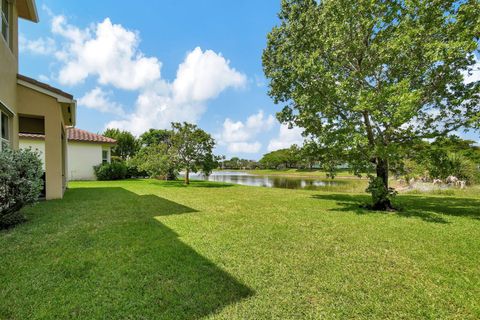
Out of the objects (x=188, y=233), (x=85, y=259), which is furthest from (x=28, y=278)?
(x=188, y=233)

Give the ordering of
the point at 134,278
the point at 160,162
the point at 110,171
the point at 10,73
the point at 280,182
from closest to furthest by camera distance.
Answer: the point at 134,278 → the point at 10,73 → the point at 160,162 → the point at 110,171 → the point at 280,182

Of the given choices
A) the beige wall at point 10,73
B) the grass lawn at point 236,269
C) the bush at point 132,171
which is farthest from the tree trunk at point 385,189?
the bush at point 132,171

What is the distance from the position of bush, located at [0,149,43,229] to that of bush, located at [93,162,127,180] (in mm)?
16558

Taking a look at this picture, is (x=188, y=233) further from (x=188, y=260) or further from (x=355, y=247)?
(x=355, y=247)

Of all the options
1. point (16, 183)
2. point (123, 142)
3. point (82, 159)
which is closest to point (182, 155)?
point (82, 159)

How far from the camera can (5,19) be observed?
293 inches

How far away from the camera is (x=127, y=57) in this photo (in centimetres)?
1510

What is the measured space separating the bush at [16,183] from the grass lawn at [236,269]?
22.4 inches

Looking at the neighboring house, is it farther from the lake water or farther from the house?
the house

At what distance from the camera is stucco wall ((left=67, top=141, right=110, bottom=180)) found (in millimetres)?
20281

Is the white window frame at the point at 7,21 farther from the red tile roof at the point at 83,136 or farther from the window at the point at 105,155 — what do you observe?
the window at the point at 105,155

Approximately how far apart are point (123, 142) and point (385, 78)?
44152 millimetres

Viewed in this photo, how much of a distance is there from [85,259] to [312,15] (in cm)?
1176

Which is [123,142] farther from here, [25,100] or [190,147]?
[25,100]
